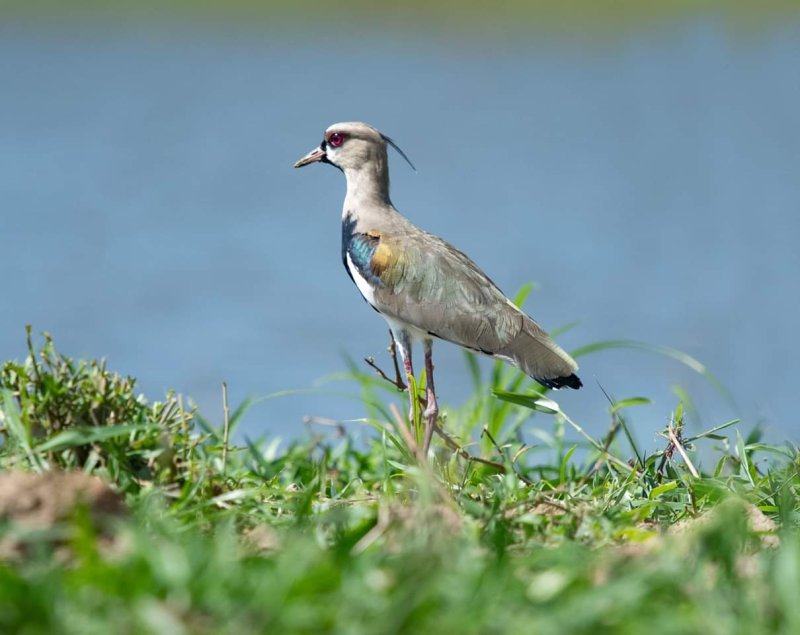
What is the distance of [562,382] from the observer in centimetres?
528

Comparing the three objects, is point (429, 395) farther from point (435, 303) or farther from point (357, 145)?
point (357, 145)

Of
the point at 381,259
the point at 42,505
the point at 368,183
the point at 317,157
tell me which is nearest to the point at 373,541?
the point at 42,505

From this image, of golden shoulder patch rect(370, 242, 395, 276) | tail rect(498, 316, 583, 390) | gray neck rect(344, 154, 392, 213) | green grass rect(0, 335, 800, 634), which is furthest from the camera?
gray neck rect(344, 154, 392, 213)

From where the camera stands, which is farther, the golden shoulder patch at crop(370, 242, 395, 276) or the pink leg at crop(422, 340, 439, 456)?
the golden shoulder patch at crop(370, 242, 395, 276)

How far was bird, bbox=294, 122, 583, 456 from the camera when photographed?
5.30 metres

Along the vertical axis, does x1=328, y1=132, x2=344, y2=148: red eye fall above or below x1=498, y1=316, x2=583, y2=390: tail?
above

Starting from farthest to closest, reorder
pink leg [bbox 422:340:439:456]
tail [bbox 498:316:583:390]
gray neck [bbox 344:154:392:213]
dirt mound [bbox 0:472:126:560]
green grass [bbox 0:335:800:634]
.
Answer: gray neck [bbox 344:154:392:213]
tail [bbox 498:316:583:390]
pink leg [bbox 422:340:439:456]
dirt mound [bbox 0:472:126:560]
green grass [bbox 0:335:800:634]

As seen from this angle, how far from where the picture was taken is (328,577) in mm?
2566

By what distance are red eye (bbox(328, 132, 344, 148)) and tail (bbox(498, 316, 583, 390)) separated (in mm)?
1495

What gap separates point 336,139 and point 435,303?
4.00ft

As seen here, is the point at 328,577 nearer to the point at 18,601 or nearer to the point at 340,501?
the point at 18,601

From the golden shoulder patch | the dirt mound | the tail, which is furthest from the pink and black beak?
the dirt mound

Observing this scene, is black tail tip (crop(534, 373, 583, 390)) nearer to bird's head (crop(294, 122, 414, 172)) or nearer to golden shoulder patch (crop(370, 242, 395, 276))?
golden shoulder patch (crop(370, 242, 395, 276))

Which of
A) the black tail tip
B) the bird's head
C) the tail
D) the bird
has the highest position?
the bird's head
